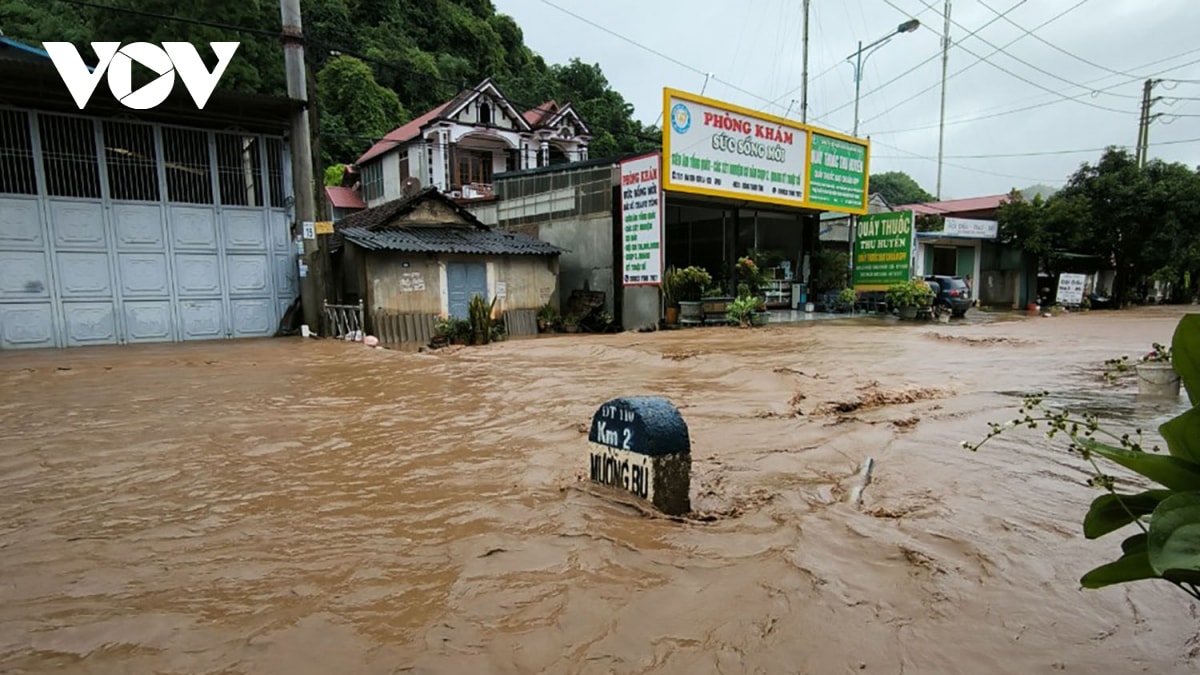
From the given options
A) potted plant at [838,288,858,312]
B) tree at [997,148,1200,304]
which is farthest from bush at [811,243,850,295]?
tree at [997,148,1200,304]

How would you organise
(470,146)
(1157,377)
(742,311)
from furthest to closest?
(470,146) → (742,311) → (1157,377)

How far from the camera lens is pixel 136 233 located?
40.3 feet

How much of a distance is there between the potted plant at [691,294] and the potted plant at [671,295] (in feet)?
0.27

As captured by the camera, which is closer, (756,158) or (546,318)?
(546,318)

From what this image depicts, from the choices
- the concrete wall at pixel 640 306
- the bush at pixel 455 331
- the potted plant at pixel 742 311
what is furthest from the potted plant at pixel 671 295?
the bush at pixel 455 331

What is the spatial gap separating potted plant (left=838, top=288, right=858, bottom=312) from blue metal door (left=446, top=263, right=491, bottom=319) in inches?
486

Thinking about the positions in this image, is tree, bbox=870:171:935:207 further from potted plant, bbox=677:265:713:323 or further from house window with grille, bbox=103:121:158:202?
house window with grille, bbox=103:121:158:202

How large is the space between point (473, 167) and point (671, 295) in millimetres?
17086

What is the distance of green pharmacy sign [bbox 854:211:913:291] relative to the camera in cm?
1948

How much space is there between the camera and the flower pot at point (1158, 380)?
6.19m

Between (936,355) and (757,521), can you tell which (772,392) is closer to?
(757,521)

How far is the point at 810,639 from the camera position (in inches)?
89.7

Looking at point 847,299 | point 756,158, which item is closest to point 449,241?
point 756,158

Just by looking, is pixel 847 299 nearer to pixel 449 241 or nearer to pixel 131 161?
pixel 449 241
